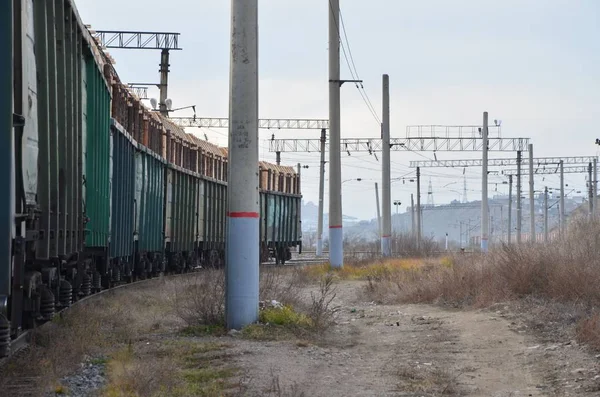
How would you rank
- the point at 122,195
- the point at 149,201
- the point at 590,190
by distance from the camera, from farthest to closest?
the point at 590,190 < the point at 149,201 < the point at 122,195

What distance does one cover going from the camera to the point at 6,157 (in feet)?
27.8

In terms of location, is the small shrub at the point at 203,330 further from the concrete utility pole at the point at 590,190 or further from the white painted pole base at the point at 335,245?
the concrete utility pole at the point at 590,190

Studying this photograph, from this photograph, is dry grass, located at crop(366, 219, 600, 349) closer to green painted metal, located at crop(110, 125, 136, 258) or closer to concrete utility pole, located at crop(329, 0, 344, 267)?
green painted metal, located at crop(110, 125, 136, 258)

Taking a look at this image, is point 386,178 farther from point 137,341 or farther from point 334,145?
point 137,341

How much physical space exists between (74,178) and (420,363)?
4.42 metres

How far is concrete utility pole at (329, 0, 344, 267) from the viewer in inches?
1224

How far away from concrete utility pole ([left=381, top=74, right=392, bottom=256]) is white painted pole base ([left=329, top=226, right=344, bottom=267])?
9.15 meters

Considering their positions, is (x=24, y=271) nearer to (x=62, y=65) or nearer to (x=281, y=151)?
(x=62, y=65)

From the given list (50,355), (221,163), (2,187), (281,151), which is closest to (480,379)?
(50,355)

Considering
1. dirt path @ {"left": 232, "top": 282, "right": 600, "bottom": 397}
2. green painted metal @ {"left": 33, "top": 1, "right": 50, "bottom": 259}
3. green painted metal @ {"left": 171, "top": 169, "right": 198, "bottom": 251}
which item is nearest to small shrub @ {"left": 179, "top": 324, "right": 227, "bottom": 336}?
dirt path @ {"left": 232, "top": 282, "right": 600, "bottom": 397}

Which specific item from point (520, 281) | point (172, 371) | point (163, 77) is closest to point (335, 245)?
point (520, 281)

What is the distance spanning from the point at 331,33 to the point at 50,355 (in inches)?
871

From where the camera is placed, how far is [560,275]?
16812 mm

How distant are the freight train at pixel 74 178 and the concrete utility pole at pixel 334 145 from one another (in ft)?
13.7
